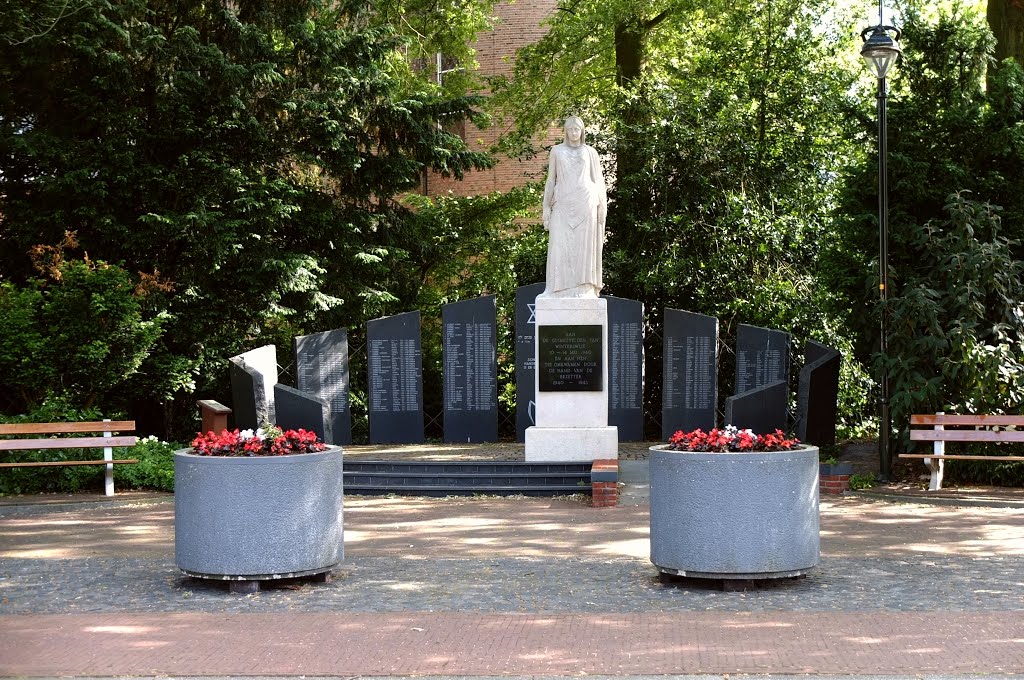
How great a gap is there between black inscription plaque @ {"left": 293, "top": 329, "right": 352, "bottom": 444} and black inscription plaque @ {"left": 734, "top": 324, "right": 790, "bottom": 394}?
644 cm

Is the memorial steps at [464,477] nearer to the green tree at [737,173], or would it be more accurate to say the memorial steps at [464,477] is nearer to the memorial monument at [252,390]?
the memorial monument at [252,390]

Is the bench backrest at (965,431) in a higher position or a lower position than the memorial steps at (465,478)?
higher

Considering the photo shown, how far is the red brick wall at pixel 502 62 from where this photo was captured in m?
32.3

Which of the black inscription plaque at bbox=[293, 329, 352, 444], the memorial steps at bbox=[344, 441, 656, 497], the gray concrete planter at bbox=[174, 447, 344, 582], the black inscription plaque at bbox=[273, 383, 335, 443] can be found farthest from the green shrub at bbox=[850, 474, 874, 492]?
the black inscription plaque at bbox=[293, 329, 352, 444]

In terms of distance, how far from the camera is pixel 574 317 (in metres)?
16.0

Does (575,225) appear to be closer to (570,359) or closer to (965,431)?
(570,359)

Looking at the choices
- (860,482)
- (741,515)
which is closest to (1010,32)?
(860,482)

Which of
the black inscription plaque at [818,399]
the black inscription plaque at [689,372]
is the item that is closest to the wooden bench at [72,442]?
the black inscription plaque at [689,372]

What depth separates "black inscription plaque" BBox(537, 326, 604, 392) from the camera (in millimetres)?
15922

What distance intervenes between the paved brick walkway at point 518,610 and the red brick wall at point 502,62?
21.3m

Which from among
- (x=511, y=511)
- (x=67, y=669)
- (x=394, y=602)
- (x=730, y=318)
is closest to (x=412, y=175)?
(x=730, y=318)

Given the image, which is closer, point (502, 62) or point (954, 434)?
point (954, 434)

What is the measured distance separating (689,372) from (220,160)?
9.03 metres

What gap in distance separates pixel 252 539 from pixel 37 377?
9.30 metres
